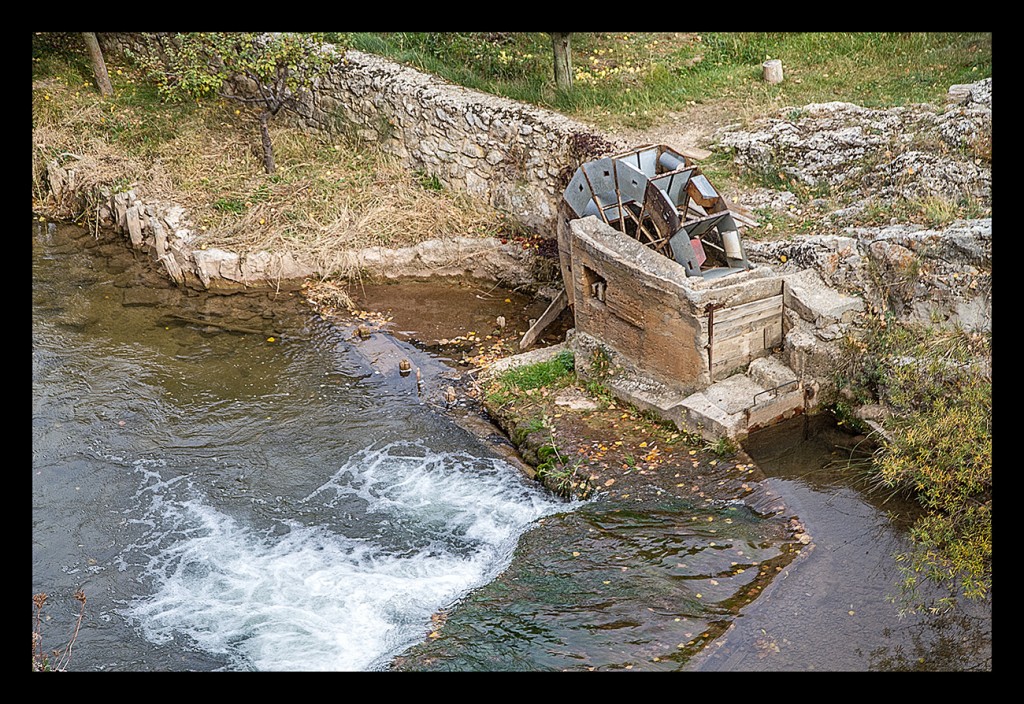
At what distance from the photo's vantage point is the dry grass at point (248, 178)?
15.0m

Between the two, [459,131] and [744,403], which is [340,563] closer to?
[744,403]

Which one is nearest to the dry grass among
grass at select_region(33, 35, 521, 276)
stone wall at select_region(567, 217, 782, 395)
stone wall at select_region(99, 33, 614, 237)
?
grass at select_region(33, 35, 521, 276)

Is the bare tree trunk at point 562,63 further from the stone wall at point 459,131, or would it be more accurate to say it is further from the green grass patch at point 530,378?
the green grass patch at point 530,378

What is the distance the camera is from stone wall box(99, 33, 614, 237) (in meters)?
14.6

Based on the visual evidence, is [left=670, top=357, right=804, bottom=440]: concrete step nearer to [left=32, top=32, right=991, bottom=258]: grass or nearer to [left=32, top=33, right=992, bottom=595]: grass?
[left=32, top=33, right=992, bottom=595]: grass

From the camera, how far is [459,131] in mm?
15484

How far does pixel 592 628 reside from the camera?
25.4ft

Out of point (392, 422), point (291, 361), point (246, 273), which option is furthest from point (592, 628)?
point (246, 273)

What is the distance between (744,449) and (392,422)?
4212 mm

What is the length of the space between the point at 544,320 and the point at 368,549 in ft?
15.3

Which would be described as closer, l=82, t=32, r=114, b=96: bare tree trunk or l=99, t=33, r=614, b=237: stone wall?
l=99, t=33, r=614, b=237: stone wall

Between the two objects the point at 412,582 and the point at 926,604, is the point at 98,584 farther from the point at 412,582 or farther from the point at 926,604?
the point at 926,604

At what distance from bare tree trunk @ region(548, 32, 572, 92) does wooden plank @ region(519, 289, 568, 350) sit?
4.46 m

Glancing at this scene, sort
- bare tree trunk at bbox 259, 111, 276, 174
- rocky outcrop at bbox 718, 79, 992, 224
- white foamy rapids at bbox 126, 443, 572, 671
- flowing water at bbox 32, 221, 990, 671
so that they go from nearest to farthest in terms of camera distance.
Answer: flowing water at bbox 32, 221, 990, 671
white foamy rapids at bbox 126, 443, 572, 671
rocky outcrop at bbox 718, 79, 992, 224
bare tree trunk at bbox 259, 111, 276, 174
